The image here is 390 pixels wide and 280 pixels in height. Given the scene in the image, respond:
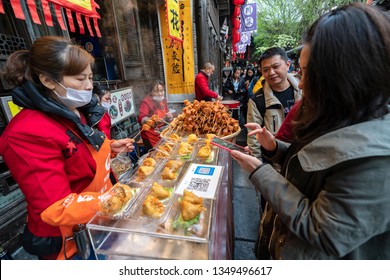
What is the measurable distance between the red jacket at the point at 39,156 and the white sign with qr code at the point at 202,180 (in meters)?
0.93

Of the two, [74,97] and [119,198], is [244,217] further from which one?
[74,97]

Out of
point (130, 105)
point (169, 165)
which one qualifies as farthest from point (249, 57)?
point (169, 165)

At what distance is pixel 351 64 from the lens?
0.97 metres

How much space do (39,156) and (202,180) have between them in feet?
4.30

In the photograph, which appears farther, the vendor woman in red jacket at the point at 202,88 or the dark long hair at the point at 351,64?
the vendor woman in red jacket at the point at 202,88

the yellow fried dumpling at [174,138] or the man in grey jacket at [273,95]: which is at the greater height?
the man in grey jacket at [273,95]

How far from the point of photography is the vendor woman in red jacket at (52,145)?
1.33 meters

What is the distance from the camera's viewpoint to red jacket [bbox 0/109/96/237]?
4.33 feet

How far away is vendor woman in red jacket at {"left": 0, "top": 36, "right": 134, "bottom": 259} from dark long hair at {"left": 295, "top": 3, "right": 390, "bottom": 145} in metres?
1.70

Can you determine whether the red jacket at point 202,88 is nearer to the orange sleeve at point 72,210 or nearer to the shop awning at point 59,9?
the shop awning at point 59,9

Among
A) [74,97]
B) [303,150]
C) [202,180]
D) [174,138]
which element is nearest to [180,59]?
[174,138]

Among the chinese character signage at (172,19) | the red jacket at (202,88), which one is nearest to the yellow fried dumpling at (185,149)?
the chinese character signage at (172,19)

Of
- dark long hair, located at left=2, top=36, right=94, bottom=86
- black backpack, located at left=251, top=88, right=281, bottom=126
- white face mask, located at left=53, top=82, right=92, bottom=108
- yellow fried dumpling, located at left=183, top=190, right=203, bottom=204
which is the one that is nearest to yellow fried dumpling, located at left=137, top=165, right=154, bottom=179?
yellow fried dumpling, located at left=183, top=190, right=203, bottom=204

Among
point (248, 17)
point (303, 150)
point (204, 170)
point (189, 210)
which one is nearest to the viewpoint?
point (303, 150)
